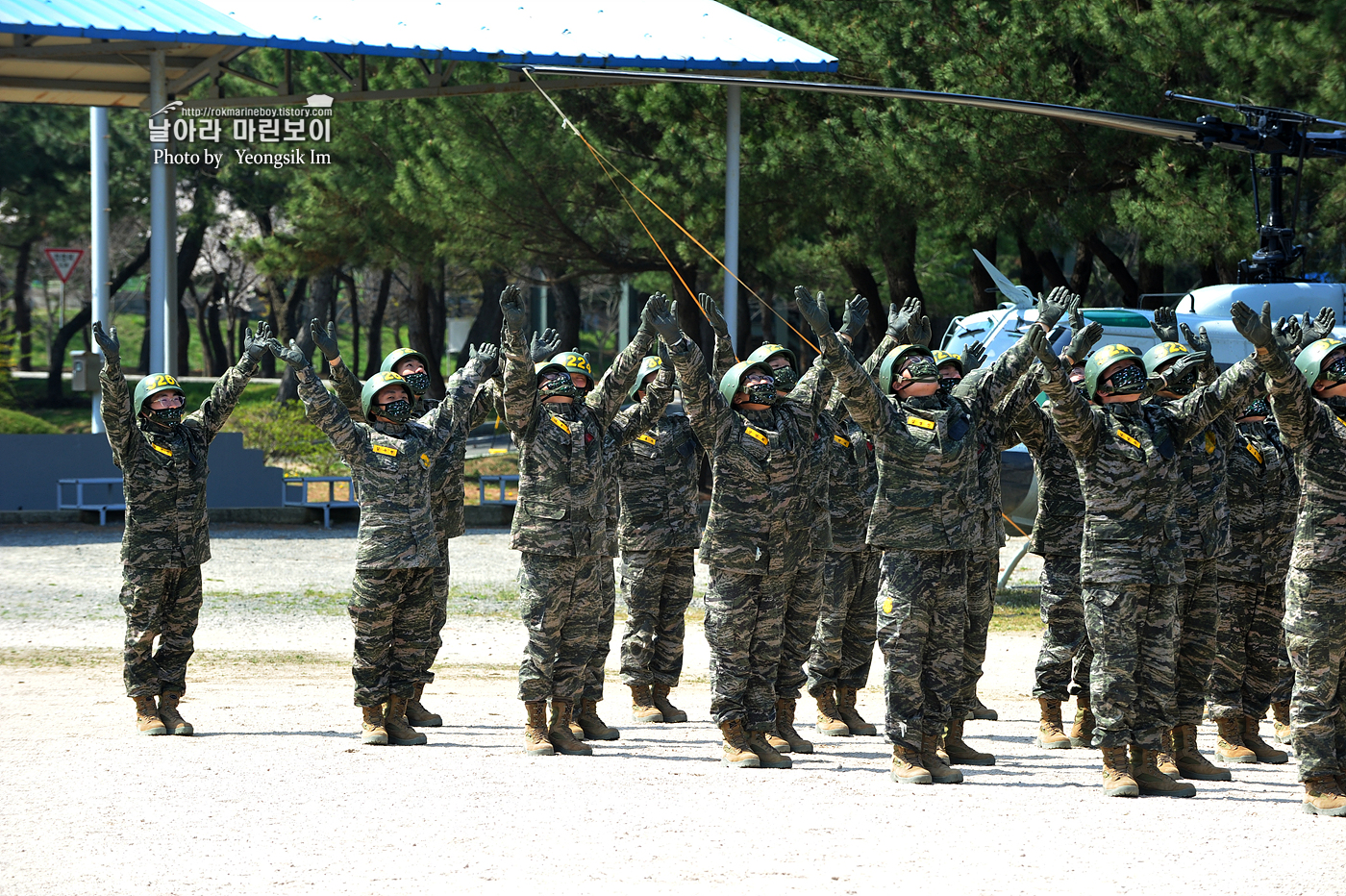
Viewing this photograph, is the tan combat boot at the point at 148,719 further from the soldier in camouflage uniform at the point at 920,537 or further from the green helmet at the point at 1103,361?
the green helmet at the point at 1103,361

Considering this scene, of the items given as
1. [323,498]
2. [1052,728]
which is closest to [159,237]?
[323,498]

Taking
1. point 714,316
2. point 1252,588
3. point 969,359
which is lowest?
point 1252,588

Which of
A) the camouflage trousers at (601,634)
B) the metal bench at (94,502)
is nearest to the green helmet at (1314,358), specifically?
the camouflage trousers at (601,634)

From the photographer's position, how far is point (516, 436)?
780 cm

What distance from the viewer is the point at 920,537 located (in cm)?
704

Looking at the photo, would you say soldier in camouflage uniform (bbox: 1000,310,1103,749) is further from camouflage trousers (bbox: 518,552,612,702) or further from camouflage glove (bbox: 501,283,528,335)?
camouflage glove (bbox: 501,283,528,335)

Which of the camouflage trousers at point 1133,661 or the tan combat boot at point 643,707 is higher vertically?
the camouflage trousers at point 1133,661

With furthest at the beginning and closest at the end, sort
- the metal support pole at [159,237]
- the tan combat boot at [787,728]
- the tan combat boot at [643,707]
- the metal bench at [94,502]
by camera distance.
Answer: the metal bench at [94,502] < the metal support pole at [159,237] < the tan combat boot at [643,707] < the tan combat boot at [787,728]

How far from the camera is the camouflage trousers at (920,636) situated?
701 centimetres

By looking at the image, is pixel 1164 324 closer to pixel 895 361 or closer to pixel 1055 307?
pixel 1055 307

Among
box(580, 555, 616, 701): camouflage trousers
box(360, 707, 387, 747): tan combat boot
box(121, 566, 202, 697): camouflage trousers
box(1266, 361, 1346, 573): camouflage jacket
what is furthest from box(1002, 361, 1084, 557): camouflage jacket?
box(121, 566, 202, 697): camouflage trousers

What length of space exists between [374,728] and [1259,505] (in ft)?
16.7

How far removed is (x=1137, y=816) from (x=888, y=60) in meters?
12.8

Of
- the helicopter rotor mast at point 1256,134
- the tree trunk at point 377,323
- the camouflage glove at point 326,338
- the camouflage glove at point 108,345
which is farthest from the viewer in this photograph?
Result: the tree trunk at point 377,323
